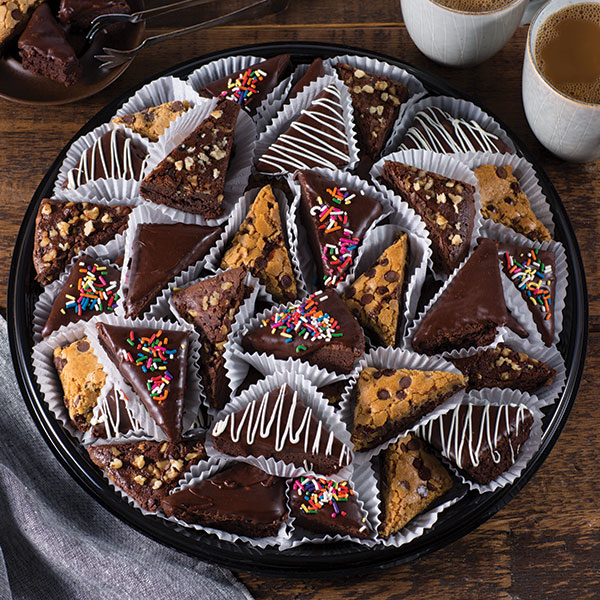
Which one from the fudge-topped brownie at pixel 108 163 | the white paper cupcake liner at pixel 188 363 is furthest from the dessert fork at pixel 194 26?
the white paper cupcake liner at pixel 188 363

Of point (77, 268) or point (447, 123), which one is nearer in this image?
point (77, 268)

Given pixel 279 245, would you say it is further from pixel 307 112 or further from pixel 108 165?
pixel 108 165

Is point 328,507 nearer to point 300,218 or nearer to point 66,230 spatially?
point 300,218

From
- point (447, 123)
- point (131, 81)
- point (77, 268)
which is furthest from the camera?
point (131, 81)

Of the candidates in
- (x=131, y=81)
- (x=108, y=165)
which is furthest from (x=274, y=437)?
(x=131, y=81)

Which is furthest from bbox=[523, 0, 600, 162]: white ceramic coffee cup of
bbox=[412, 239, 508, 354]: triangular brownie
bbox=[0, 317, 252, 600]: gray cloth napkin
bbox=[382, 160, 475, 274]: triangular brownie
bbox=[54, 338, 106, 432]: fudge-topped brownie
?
bbox=[0, 317, 252, 600]: gray cloth napkin

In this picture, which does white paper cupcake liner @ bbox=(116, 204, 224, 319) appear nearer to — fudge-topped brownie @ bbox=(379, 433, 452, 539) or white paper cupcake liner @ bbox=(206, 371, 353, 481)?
white paper cupcake liner @ bbox=(206, 371, 353, 481)
